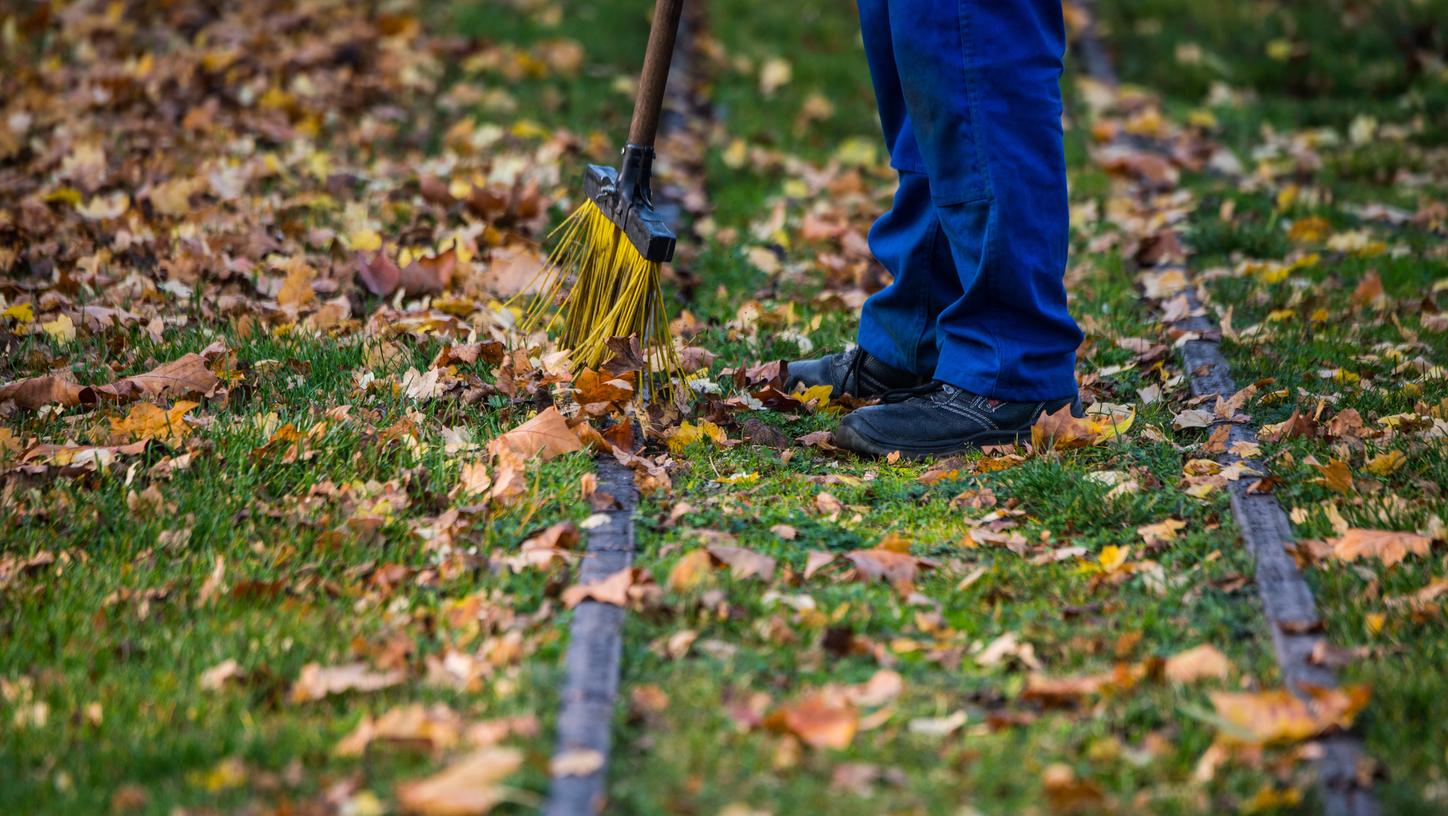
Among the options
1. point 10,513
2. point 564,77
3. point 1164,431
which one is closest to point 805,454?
point 1164,431

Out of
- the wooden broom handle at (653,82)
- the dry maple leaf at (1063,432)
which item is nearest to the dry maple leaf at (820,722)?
the dry maple leaf at (1063,432)

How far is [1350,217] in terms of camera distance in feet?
15.5

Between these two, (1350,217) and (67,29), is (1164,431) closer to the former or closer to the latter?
(1350,217)

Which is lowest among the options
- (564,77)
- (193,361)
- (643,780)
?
(643,780)

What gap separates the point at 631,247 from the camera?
294cm

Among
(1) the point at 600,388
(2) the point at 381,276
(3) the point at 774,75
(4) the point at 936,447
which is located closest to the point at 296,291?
(2) the point at 381,276

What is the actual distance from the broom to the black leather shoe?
344 mm

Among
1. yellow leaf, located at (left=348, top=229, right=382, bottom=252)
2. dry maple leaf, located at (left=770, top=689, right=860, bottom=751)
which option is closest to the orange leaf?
dry maple leaf, located at (left=770, top=689, right=860, bottom=751)

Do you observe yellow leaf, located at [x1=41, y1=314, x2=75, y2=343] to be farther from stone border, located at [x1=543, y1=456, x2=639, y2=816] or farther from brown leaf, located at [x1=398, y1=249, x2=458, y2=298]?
stone border, located at [x1=543, y1=456, x2=639, y2=816]

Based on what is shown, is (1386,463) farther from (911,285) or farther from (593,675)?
(593,675)

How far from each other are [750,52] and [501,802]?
5.75m

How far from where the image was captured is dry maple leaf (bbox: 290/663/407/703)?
1936 millimetres

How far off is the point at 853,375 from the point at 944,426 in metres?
0.38

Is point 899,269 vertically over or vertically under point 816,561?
over
